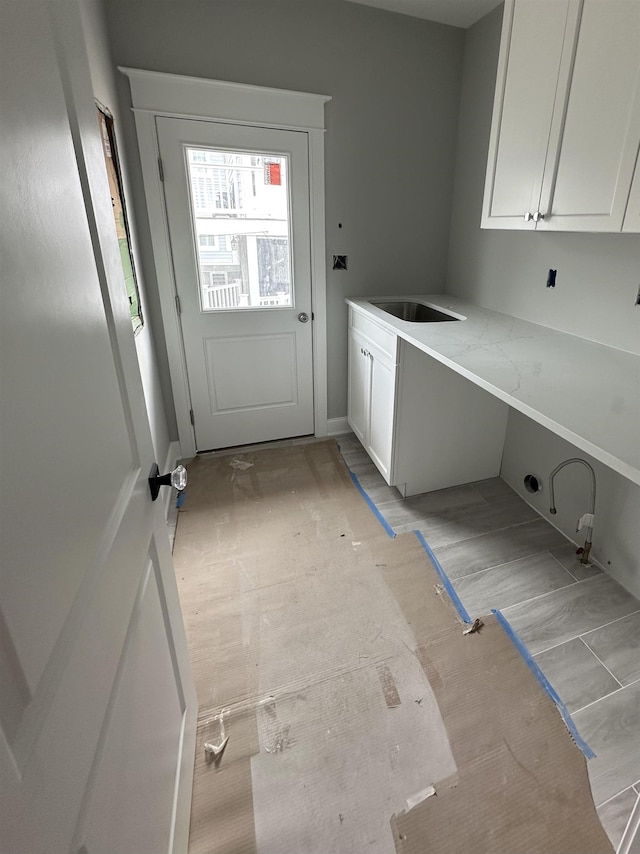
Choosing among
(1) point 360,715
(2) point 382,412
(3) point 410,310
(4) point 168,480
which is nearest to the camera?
(4) point 168,480

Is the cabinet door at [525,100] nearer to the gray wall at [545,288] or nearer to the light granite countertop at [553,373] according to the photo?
the gray wall at [545,288]

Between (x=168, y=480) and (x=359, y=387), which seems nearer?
(x=168, y=480)

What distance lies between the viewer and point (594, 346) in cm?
184

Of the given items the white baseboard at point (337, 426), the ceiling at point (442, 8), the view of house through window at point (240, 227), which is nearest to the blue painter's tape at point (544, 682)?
the white baseboard at point (337, 426)

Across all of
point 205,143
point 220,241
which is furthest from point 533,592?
point 205,143

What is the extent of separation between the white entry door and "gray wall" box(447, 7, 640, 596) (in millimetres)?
1037

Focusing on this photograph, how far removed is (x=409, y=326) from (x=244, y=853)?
79.7 inches

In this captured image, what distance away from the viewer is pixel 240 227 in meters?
2.55

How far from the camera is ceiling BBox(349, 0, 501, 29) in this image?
89.6 inches

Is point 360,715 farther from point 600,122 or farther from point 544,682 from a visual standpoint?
point 600,122

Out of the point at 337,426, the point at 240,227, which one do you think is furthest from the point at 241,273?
the point at 337,426

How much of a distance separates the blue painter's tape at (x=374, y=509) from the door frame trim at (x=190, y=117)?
3.62ft

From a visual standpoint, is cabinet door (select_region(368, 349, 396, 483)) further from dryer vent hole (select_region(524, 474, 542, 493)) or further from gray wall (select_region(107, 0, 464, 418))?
dryer vent hole (select_region(524, 474, 542, 493))

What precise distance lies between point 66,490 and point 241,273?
2377 millimetres
